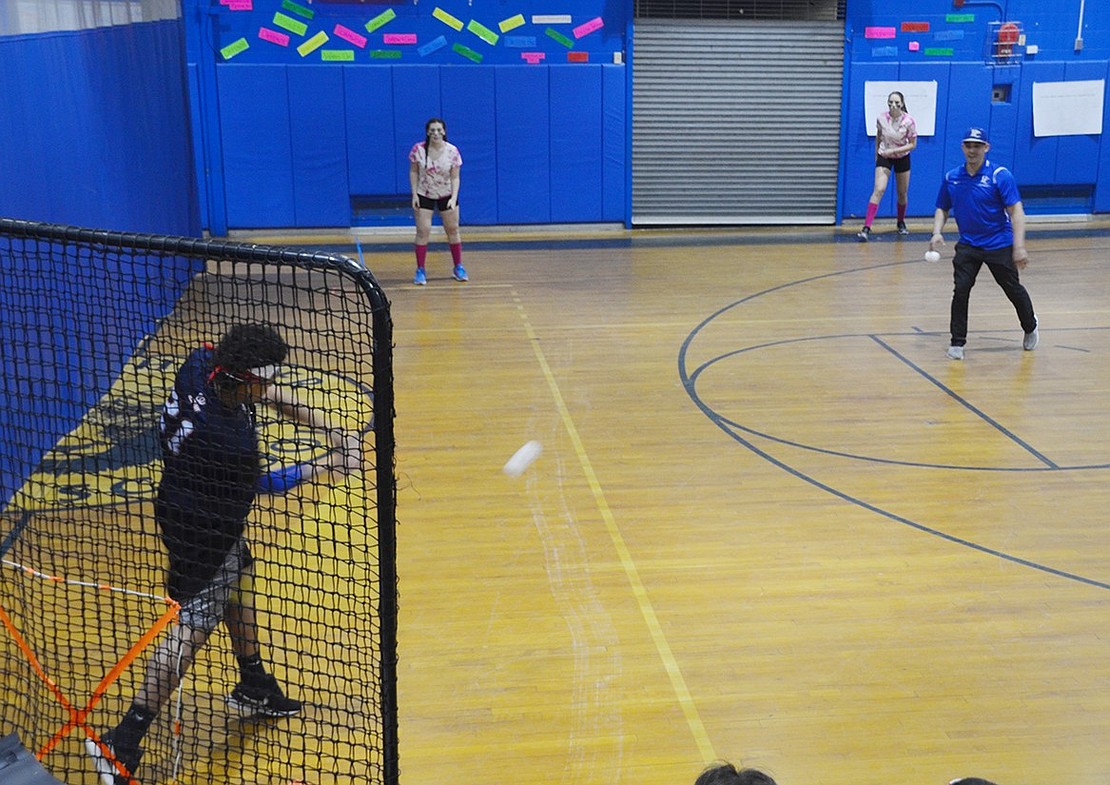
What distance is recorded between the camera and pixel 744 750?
462 centimetres

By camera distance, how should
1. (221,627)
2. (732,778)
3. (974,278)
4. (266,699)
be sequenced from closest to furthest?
(732,778)
(266,699)
(221,627)
(974,278)

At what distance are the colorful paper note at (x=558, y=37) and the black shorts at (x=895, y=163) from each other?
14.7 ft

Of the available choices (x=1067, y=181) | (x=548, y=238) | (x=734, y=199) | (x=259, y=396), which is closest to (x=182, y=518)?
(x=259, y=396)

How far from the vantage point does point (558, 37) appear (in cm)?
1579

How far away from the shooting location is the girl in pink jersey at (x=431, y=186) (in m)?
12.9

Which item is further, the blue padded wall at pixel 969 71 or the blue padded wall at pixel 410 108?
the blue padded wall at pixel 969 71

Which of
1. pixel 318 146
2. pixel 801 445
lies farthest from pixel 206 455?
pixel 318 146

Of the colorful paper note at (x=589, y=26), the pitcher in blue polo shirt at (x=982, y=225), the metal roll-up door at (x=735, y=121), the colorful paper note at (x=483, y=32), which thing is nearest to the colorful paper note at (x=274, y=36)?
the colorful paper note at (x=483, y=32)

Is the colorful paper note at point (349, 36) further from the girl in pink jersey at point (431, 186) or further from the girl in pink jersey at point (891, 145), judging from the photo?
the girl in pink jersey at point (891, 145)

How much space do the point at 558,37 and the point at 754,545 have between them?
35.9 ft

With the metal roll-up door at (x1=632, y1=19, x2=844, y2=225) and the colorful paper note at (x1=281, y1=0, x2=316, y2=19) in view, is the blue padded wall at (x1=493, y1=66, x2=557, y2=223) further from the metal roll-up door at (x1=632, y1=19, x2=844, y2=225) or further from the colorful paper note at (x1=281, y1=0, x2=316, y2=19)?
the colorful paper note at (x1=281, y1=0, x2=316, y2=19)

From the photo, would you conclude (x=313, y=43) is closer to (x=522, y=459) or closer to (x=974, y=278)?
(x=974, y=278)

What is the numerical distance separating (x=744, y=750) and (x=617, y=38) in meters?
12.9

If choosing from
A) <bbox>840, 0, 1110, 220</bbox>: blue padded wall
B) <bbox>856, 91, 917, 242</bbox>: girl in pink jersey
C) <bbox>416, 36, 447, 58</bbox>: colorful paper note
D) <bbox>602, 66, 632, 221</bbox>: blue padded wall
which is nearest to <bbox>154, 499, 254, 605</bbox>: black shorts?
<bbox>416, 36, 447, 58</bbox>: colorful paper note
